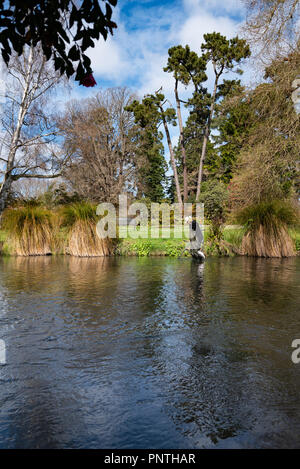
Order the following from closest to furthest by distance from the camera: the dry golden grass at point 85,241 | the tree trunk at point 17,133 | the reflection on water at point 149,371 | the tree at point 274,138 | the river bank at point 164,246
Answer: the reflection on water at point 149,371 → the tree at point 274,138 → the dry golden grass at point 85,241 → the river bank at point 164,246 → the tree trunk at point 17,133

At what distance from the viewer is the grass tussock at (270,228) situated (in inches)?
493

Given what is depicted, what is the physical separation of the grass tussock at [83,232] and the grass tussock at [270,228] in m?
5.32

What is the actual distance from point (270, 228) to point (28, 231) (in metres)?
8.86

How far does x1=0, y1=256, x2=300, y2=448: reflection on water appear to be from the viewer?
1.96 meters

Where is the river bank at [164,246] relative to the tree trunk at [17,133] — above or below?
below

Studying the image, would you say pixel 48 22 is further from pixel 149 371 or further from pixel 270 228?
pixel 270 228

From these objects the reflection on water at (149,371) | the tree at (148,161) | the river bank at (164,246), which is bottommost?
the reflection on water at (149,371)

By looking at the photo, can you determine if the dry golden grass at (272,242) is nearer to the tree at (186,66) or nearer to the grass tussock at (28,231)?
the grass tussock at (28,231)

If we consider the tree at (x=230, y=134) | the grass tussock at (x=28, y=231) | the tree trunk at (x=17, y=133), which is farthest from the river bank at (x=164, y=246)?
the tree at (x=230, y=134)

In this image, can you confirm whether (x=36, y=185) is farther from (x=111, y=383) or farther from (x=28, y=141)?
(x=111, y=383)

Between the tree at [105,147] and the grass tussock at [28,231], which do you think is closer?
the grass tussock at [28,231]

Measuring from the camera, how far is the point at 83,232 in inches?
492

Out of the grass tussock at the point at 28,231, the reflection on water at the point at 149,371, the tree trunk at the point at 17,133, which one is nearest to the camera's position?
the reflection on water at the point at 149,371

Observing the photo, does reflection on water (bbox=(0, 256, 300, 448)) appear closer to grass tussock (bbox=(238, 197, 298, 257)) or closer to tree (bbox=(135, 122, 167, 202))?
grass tussock (bbox=(238, 197, 298, 257))
